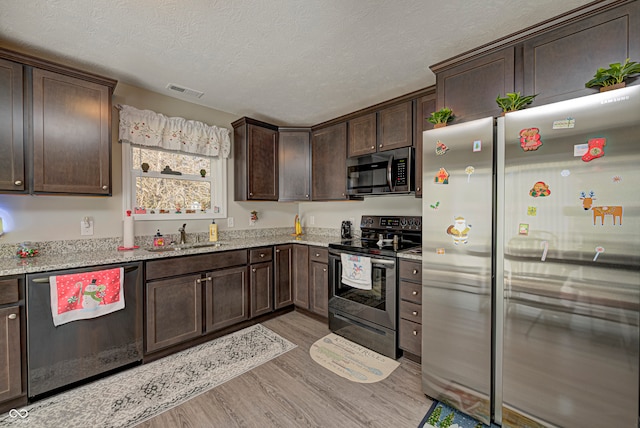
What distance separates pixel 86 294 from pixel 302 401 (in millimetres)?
1736

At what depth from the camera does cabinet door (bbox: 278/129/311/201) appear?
3643 millimetres

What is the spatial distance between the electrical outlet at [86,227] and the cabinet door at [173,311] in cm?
81

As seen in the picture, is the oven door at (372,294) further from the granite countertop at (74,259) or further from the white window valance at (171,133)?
the white window valance at (171,133)

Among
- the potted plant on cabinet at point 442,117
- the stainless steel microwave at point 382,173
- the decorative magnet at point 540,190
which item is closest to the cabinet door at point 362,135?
the stainless steel microwave at point 382,173

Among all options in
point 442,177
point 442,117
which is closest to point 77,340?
point 442,177

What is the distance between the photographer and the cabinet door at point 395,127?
2682 mm

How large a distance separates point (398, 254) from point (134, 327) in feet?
7.52

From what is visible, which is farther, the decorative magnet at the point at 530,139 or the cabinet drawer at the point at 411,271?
the cabinet drawer at the point at 411,271

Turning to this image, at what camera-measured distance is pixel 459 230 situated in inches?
69.3

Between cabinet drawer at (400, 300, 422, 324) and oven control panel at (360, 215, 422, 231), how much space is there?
2.80ft

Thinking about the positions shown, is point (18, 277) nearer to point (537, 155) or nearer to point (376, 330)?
point (376, 330)

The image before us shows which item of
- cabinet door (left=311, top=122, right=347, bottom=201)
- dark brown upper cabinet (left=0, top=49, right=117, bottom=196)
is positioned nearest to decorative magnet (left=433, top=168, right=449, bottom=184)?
cabinet door (left=311, top=122, right=347, bottom=201)

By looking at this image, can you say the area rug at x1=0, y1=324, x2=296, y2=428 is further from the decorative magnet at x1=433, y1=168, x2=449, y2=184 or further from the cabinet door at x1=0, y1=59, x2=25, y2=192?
the decorative magnet at x1=433, y1=168, x2=449, y2=184

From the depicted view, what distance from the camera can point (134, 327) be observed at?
7.27ft
